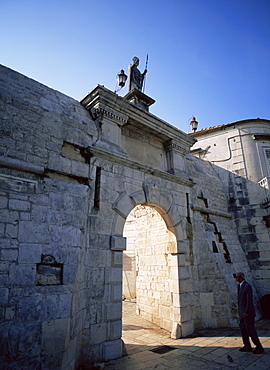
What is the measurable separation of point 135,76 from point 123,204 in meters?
4.30

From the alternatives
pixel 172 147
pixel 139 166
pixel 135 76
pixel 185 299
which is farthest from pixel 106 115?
pixel 185 299

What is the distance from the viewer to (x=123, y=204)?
16.2 ft

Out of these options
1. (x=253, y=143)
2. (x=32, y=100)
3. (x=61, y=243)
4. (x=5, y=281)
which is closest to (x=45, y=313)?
(x=5, y=281)

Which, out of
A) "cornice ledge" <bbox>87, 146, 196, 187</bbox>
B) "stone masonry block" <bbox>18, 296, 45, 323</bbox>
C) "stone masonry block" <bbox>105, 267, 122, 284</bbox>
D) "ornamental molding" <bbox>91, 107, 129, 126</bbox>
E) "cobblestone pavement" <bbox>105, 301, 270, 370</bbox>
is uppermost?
"ornamental molding" <bbox>91, 107, 129, 126</bbox>

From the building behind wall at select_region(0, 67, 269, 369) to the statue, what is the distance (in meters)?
0.66

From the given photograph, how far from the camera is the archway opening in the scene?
235 inches

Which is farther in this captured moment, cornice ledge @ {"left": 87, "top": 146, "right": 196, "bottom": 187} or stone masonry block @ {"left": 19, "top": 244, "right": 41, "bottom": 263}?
cornice ledge @ {"left": 87, "top": 146, "right": 196, "bottom": 187}

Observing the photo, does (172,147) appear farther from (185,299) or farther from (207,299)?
(207,299)

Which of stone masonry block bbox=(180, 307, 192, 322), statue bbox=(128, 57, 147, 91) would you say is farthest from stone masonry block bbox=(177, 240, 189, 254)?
statue bbox=(128, 57, 147, 91)

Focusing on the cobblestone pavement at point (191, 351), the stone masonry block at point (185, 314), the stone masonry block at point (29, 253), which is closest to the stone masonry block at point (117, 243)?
the stone masonry block at point (29, 253)

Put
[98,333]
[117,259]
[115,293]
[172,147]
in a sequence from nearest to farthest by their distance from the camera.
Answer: [98,333] < [115,293] < [117,259] < [172,147]

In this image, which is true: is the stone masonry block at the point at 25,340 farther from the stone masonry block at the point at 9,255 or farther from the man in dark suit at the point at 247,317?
the man in dark suit at the point at 247,317

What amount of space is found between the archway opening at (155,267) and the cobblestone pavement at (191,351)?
0.47m

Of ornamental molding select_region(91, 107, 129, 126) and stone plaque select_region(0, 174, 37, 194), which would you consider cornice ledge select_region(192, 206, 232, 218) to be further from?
stone plaque select_region(0, 174, 37, 194)
